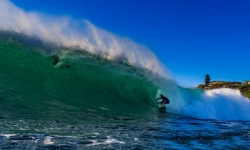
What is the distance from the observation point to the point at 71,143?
16.6ft

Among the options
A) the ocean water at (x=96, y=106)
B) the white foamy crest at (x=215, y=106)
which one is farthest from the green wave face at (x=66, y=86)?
the white foamy crest at (x=215, y=106)

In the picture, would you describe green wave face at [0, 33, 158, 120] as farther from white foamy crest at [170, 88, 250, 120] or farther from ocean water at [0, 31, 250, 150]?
white foamy crest at [170, 88, 250, 120]

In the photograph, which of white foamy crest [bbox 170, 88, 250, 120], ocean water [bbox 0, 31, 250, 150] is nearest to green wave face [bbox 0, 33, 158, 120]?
→ ocean water [bbox 0, 31, 250, 150]

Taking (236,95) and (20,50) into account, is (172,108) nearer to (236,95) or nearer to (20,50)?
(236,95)

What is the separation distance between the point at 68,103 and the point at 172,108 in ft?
19.4

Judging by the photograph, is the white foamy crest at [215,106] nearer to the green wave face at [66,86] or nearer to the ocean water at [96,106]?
the ocean water at [96,106]

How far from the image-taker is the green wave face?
8.96 meters

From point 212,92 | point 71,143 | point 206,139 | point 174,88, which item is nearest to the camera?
point 71,143

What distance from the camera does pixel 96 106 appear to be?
10438 millimetres

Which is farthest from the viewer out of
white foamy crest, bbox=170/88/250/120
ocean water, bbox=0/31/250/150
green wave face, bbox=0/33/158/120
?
white foamy crest, bbox=170/88/250/120

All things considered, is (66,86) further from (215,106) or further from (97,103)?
(215,106)

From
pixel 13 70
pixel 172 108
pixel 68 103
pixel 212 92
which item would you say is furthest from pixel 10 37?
pixel 212 92

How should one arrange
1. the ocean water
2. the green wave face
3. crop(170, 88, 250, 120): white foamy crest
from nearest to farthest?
the ocean water < the green wave face < crop(170, 88, 250, 120): white foamy crest

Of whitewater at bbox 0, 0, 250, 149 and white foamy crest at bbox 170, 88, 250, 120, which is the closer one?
whitewater at bbox 0, 0, 250, 149
